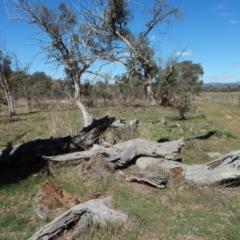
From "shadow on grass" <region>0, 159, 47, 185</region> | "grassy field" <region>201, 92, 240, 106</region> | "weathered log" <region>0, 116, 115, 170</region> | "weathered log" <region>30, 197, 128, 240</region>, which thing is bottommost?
"grassy field" <region>201, 92, 240, 106</region>

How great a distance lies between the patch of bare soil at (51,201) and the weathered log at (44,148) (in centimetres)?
167

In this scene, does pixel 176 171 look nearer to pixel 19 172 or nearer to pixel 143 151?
pixel 143 151

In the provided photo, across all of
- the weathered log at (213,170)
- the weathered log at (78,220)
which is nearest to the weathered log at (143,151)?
the weathered log at (213,170)

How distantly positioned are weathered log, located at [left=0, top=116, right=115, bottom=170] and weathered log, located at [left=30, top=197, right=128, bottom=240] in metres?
2.93

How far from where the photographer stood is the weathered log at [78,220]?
306 centimetres

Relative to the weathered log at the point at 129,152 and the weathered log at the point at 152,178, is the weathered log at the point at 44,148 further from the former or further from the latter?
the weathered log at the point at 152,178

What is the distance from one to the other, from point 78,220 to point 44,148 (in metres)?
3.23

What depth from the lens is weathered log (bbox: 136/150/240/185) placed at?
15.8 feet

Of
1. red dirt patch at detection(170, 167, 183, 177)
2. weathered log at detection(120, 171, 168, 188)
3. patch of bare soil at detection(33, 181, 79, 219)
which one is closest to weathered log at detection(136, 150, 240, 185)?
red dirt patch at detection(170, 167, 183, 177)

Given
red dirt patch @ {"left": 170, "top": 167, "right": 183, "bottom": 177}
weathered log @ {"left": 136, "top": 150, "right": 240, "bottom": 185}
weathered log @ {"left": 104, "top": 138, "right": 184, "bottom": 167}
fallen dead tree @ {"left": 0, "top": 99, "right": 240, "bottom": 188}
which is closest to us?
weathered log @ {"left": 136, "top": 150, "right": 240, "bottom": 185}

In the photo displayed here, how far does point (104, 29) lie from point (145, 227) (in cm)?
2367

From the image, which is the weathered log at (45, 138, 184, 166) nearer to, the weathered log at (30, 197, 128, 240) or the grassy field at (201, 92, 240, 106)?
the weathered log at (30, 197, 128, 240)

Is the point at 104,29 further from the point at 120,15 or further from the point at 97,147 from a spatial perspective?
the point at 97,147

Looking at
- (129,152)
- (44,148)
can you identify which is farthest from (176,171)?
(44,148)
